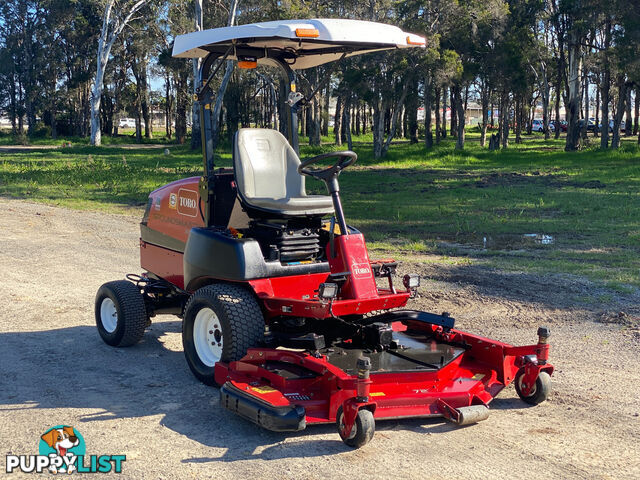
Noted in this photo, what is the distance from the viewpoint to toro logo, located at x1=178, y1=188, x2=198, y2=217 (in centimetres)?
660

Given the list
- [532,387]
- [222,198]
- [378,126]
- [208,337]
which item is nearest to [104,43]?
[378,126]

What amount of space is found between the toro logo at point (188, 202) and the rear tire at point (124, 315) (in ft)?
2.94

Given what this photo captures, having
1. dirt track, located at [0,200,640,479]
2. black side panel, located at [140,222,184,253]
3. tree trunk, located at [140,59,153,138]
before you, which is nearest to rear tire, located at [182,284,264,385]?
dirt track, located at [0,200,640,479]

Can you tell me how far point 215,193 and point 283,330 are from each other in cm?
136

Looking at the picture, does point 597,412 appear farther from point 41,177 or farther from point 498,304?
point 41,177

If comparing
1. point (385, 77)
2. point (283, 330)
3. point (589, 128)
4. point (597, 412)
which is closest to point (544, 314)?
point (597, 412)

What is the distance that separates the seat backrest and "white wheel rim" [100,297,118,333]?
2.06 metres

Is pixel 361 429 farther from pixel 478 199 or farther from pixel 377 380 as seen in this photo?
pixel 478 199

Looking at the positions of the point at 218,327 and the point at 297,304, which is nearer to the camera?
the point at 297,304

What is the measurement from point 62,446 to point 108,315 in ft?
8.25

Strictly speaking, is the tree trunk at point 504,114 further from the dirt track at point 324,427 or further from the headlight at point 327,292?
the headlight at point 327,292

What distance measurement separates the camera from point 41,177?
24047 mm

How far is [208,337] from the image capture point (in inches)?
234

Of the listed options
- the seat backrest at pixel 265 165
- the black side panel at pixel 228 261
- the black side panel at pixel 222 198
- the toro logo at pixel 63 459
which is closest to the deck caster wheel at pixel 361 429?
the toro logo at pixel 63 459
